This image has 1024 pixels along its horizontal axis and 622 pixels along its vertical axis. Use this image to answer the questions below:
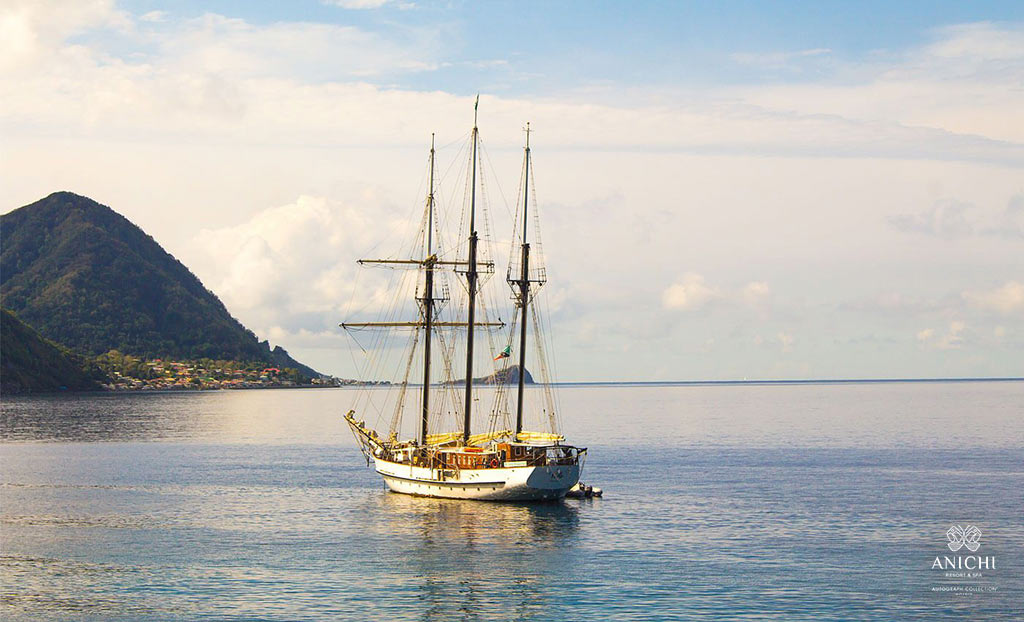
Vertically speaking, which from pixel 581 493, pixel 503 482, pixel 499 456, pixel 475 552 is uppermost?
pixel 499 456

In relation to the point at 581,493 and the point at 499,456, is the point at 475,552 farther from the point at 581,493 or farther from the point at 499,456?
the point at 581,493

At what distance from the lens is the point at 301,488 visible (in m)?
111

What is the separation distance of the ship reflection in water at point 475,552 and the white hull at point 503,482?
2.90ft

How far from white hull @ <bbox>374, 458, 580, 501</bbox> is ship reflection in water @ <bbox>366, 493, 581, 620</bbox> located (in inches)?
34.7

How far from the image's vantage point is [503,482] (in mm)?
92500

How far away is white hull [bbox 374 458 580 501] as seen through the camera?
92.1m

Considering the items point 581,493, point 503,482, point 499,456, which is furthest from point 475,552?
point 581,493

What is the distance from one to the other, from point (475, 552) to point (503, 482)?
70.5ft

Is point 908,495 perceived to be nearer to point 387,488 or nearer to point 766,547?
point 766,547

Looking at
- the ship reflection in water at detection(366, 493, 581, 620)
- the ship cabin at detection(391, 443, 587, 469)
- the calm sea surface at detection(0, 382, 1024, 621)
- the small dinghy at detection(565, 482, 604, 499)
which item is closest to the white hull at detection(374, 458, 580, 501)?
the ship cabin at detection(391, 443, 587, 469)

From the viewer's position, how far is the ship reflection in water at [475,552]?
57500mm

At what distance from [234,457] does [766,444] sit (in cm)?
8900

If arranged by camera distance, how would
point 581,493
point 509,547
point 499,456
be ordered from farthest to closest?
point 581,493
point 499,456
point 509,547

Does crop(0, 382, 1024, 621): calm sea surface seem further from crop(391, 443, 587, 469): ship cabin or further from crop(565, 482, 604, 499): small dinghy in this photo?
A: crop(391, 443, 587, 469): ship cabin
